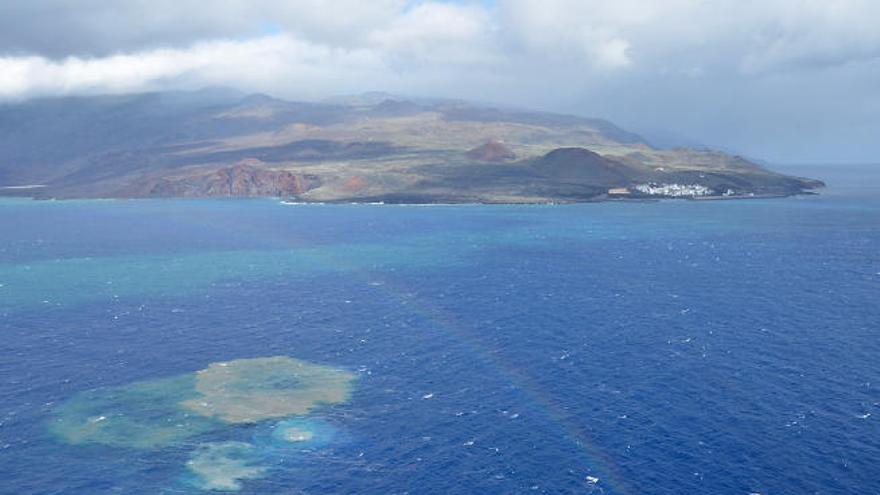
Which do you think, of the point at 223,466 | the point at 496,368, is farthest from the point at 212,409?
the point at 496,368

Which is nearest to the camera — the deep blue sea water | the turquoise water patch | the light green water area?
the turquoise water patch

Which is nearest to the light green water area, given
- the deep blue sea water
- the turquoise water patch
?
the turquoise water patch

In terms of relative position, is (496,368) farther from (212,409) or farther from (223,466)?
(223,466)

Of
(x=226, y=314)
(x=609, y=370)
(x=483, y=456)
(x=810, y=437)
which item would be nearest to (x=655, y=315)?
(x=609, y=370)

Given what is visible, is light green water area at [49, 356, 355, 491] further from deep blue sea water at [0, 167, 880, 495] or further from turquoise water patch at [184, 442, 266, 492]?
deep blue sea water at [0, 167, 880, 495]

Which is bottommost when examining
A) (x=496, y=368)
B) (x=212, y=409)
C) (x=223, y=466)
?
(x=223, y=466)

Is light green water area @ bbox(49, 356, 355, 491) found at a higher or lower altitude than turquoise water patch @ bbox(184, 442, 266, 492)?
higher

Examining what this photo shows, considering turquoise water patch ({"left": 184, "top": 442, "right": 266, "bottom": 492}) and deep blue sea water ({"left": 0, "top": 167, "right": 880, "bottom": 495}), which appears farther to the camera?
deep blue sea water ({"left": 0, "top": 167, "right": 880, "bottom": 495})

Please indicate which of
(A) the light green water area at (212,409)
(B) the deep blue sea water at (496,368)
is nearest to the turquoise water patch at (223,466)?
(A) the light green water area at (212,409)
